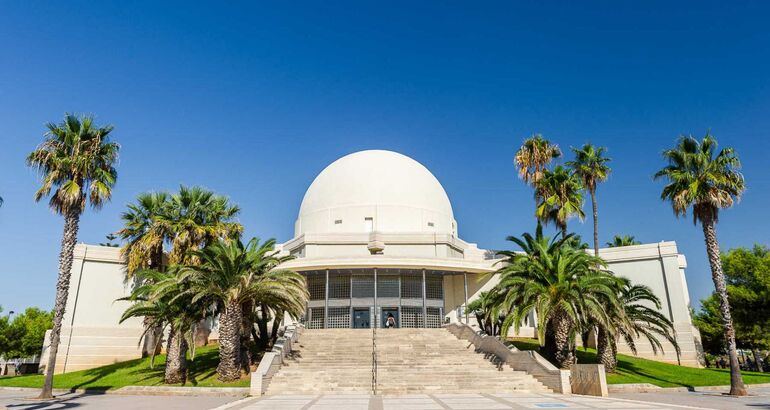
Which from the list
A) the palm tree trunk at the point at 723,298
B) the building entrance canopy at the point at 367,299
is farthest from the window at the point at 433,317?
the palm tree trunk at the point at 723,298

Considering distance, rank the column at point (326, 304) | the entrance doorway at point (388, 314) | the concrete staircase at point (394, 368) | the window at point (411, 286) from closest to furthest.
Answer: the concrete staircase at point (394, 368) < the column at point (326, 304) < the entrance doorway at point (388, 314) < the window at point (411, 286)

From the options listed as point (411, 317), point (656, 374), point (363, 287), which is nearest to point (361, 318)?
point (363, 287)

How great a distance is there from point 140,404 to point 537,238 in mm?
17557

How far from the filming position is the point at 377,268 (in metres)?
31.6

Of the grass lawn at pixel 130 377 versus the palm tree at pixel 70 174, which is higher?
the palm tree at pixel 70 174

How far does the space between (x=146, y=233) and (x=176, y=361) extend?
8907mm

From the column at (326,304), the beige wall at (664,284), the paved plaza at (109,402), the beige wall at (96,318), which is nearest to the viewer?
the paved plaza at (109,402)

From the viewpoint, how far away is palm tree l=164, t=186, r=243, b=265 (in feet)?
83.1

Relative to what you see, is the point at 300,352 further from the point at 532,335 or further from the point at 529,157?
the point at 529,157

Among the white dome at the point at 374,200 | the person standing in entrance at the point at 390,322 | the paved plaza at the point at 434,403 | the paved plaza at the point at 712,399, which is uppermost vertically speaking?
the white dome at the point at 374,200

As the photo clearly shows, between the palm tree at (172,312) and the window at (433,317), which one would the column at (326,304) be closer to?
the window at (433,317)

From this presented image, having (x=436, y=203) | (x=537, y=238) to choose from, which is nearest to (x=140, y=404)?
(x=537, y=238)

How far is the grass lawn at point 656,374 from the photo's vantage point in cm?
2088

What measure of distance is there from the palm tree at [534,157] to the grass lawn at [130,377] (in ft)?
68.1
